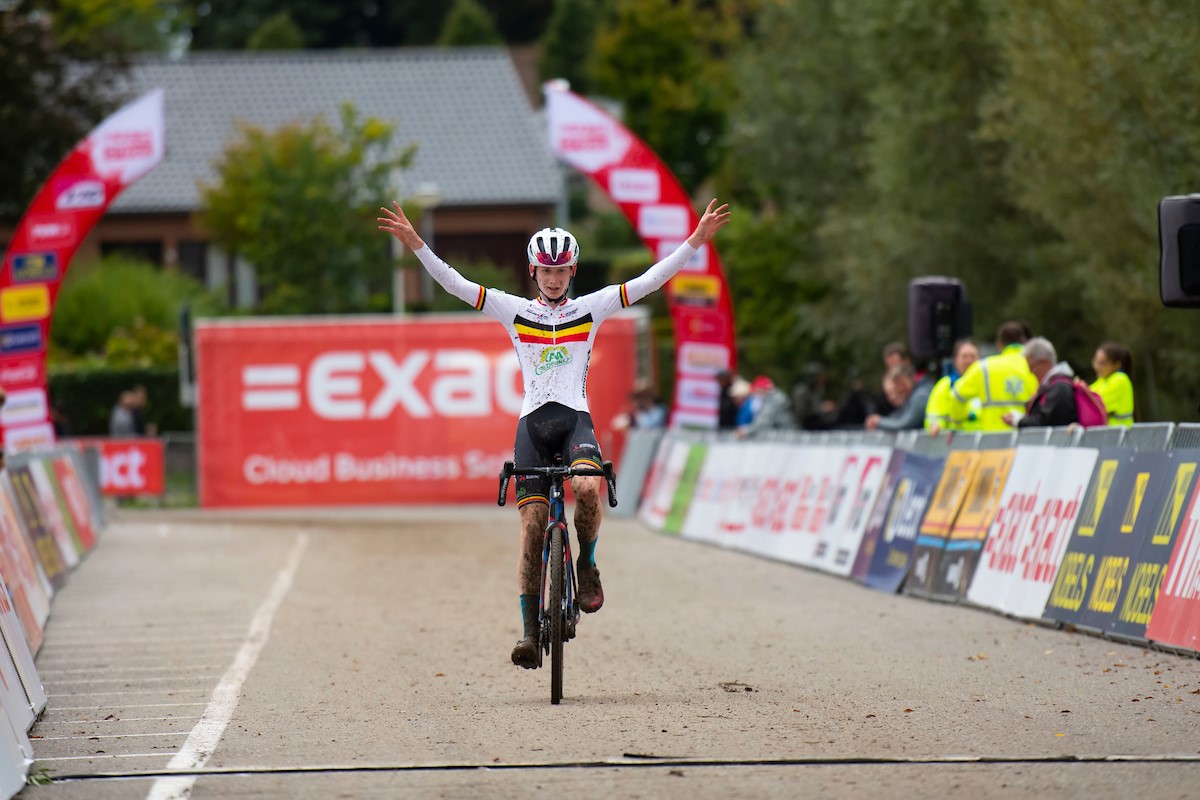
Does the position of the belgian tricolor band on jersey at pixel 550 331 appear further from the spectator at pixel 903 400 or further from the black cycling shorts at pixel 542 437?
the spectator at pixel 903 400

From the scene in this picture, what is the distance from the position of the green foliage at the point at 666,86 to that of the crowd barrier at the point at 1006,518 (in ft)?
156

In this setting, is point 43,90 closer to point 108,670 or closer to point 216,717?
point 108,670

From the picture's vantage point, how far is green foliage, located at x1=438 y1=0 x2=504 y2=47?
7788 cm

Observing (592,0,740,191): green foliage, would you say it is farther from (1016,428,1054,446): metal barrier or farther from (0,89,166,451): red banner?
(1016,428,1054,446): metal barrier

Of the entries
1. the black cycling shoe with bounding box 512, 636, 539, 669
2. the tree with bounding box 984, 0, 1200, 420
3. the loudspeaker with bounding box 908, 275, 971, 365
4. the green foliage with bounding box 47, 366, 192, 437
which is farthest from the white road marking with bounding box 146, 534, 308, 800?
the green foliage with bounding box 47, 366, 192, 437

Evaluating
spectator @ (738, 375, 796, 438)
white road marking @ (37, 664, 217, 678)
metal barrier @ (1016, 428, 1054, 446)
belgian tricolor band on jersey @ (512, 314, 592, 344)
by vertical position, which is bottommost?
spectator @ (738, 375, 796, 438)

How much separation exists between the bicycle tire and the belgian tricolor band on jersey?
89 centimetres

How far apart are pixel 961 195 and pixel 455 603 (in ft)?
57.9

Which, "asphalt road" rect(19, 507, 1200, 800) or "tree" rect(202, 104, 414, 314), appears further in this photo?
"tree" rect(202, 104, 414, 314)

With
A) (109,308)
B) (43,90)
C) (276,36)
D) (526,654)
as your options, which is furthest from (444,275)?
(276,36)

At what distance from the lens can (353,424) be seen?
3353cm

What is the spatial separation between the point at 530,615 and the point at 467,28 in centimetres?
6993

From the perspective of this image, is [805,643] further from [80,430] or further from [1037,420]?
[80,430]

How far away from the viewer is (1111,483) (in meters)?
12.4
